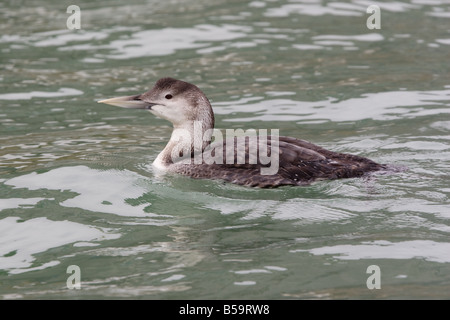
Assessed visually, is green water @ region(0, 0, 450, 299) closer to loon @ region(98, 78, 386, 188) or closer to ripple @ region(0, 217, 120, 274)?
ripple @ region(0, 217, 120, 274)

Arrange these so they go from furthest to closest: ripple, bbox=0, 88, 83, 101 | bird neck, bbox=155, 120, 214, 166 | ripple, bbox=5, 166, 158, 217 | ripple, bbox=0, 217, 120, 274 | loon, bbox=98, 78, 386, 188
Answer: ripple, bbox=0, 88, 83, 101
bird neck, bbox=155, 120, 214, 166
loon, bbox=98, 78, 386, 188
ripple, bbox=5, 166, 158, 217
ripple, bbox=0, 217, 120, 274

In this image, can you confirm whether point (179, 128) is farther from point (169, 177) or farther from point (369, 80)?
point (369, 80)

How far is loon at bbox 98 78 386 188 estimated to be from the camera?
776cm

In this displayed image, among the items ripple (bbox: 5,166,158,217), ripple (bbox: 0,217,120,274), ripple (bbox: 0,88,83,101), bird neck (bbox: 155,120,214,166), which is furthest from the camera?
ripple (bbox: 0,88,83,101)

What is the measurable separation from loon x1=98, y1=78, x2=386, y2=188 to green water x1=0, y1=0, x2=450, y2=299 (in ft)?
0.45

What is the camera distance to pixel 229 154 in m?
7.96

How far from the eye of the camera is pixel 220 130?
32.7ft

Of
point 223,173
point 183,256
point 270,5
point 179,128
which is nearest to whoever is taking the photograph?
point 183,256

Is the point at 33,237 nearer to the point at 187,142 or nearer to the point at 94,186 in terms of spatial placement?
the point at 94,186

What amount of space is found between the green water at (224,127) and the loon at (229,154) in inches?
5.4

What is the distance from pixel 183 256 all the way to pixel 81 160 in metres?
2.97

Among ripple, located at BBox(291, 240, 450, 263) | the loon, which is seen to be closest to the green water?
ripple, located at BBox(291, 240, 450, 263)

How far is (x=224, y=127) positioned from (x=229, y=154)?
214 centimetres
